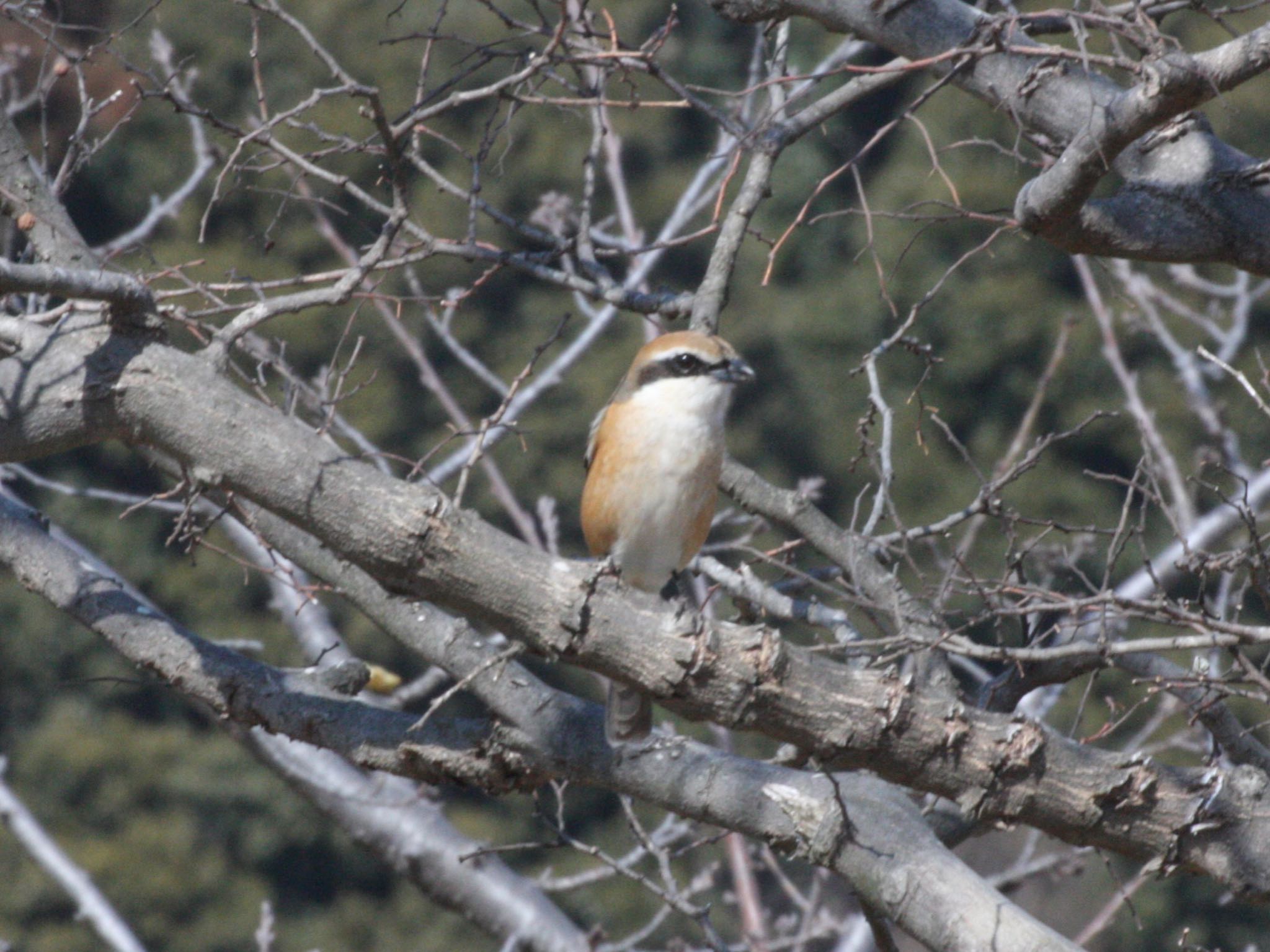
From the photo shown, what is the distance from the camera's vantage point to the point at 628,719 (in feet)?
9.18

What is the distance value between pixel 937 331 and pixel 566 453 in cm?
457

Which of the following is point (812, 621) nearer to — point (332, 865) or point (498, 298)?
point (332, 865)

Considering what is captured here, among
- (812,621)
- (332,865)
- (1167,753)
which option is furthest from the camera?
(332,865)

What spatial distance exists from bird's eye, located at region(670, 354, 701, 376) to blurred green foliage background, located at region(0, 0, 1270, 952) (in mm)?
7438

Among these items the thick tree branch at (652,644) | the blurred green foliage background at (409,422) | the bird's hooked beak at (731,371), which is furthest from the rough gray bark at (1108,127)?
the blurred green foliage background at (409,422)

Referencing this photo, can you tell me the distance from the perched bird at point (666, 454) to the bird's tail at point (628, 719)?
0.86 m

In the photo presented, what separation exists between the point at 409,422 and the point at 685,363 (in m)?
11.2

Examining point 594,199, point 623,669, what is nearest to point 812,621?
point 623,669

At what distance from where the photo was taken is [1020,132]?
270 cm

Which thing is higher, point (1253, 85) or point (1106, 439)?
point (1253, 85)

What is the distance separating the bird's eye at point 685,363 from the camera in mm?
3703

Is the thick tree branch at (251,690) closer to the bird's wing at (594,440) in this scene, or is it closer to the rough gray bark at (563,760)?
the rough gray bark at (563,760)

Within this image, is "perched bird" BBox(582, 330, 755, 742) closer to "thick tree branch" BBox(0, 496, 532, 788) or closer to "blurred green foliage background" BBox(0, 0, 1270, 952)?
"thick tree branch" BBox(0, 496, 532, 788)

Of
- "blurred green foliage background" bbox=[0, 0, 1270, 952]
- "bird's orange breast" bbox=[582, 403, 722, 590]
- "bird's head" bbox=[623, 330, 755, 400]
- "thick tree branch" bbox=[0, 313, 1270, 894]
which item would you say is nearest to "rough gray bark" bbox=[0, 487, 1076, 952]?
"thick tree branch" bbox=[0, 313, 1270, 894]
